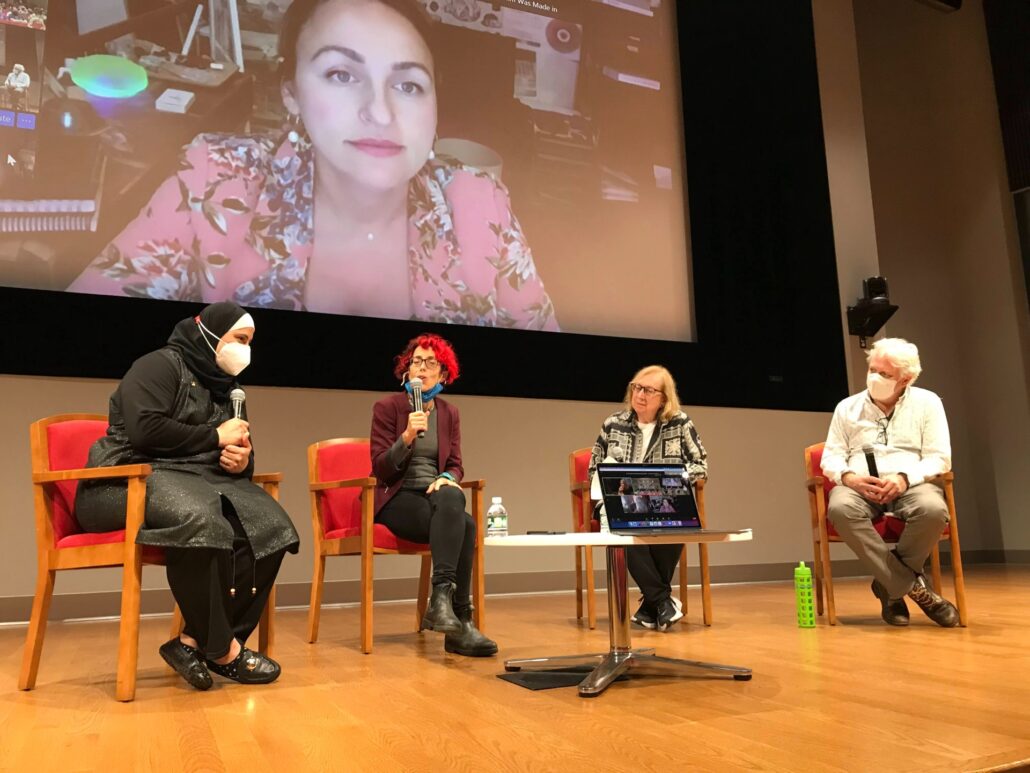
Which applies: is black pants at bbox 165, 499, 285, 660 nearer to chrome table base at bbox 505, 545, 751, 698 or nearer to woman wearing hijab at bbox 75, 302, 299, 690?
woman wearing hijab at bbox 75, 302, 299, 690

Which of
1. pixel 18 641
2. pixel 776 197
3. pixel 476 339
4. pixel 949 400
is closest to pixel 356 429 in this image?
pixel 476 339

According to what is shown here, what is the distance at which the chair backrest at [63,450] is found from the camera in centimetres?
227

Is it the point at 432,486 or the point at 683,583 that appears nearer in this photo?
the point at 432,486

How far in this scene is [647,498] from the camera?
2.21m

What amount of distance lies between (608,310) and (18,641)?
3.41 m

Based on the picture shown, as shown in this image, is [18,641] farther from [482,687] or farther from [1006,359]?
[1006,359]

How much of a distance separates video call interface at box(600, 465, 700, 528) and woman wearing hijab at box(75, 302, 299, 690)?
0.89m

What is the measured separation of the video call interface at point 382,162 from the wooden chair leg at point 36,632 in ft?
6.69

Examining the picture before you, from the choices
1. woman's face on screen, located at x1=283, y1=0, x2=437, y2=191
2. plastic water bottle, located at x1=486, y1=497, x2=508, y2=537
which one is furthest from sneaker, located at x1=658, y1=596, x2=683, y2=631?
woman's face on screen, located at x1=283, y1=0, x2=437, y2=191

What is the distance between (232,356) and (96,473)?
1.57ft

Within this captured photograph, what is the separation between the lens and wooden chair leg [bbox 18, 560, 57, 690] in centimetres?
218

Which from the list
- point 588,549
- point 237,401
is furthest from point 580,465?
point 237,401

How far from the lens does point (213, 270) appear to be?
415 centimetres

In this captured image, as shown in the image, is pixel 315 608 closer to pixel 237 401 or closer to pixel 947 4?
pixel 237 401
